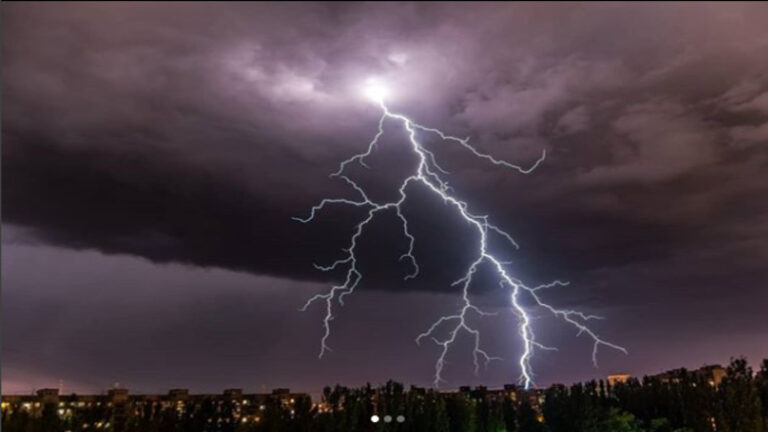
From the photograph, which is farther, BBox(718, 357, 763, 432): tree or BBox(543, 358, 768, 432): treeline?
BBox(543, 358, 768, 432): treeline

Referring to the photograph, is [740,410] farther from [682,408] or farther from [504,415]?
[504,415]

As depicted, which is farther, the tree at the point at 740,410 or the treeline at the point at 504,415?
the treeline at the point at 504,415

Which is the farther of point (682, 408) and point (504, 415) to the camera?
point (504, 415)

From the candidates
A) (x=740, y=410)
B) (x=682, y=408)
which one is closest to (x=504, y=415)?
(x=682, y=408)

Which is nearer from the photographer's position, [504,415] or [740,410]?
[740,410]

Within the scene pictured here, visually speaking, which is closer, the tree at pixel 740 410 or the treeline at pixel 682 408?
the tree at pixel 740 410

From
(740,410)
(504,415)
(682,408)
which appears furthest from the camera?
(504,415)

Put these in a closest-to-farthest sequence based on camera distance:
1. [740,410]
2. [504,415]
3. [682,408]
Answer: [740,410]
[682,408]
[504,415]

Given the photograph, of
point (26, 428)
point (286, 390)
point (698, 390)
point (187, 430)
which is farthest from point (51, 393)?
point (698, 390)

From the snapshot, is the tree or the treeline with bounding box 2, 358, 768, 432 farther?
the treeline with bounding box 2, 358, 768, 432
